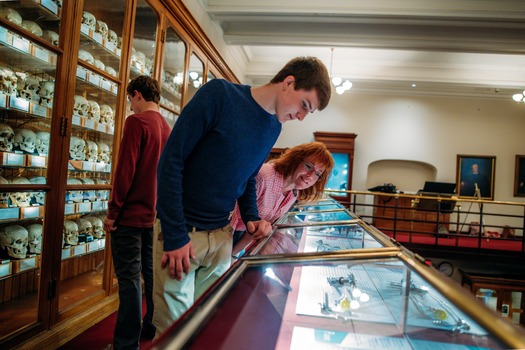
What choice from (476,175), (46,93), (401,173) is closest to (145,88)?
(46,93)

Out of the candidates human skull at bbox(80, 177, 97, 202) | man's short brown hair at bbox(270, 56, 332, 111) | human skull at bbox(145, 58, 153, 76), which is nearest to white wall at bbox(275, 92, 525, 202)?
human skull at bbox(145, 58, 153, 76)

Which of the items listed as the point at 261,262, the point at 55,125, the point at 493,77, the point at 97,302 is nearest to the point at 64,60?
the point at 55,125

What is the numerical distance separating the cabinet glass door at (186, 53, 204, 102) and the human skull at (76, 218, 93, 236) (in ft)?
6.94

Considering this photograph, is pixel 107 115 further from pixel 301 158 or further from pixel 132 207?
pixel 301 158

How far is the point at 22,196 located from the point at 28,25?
979 millimetres

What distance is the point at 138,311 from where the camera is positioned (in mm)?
1948

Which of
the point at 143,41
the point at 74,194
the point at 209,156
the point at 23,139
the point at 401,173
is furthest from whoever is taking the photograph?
the point at 401,173

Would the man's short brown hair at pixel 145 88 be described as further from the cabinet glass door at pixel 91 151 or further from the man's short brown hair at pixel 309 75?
the man's short brown hair at pixel 309 75

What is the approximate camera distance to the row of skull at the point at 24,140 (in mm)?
1899

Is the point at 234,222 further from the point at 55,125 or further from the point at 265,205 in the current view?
the point at 55,125

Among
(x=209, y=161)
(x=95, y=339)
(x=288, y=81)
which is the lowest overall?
(x=95, y=339)

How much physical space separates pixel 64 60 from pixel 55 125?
1.34ft

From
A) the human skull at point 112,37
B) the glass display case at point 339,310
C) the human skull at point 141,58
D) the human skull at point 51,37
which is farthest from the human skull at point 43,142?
the glass display case at point 339,310

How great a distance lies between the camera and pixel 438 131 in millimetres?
9258
